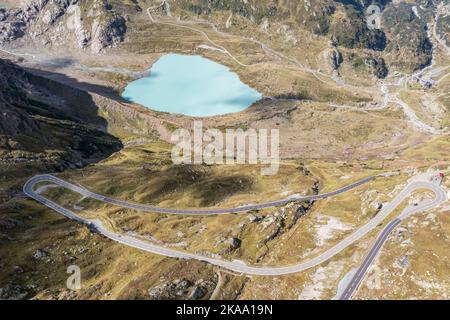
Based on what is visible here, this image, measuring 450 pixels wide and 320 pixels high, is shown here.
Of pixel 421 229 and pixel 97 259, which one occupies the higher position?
pixel 421 229

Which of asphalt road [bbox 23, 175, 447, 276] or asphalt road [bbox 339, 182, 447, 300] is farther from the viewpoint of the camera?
asphalt road [bbox 23, 175, 447, 276]

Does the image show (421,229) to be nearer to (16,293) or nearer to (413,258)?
(413,258)

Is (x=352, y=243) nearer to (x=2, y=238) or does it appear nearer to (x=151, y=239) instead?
(x=151, y=239)

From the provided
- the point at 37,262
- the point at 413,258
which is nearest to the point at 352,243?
the point at 413,258

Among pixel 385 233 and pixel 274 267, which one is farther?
pixel 385 233

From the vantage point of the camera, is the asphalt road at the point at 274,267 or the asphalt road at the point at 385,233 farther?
the asphalt road at the point at 274,267

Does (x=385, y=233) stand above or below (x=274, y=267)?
above

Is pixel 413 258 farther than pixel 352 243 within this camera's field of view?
No
